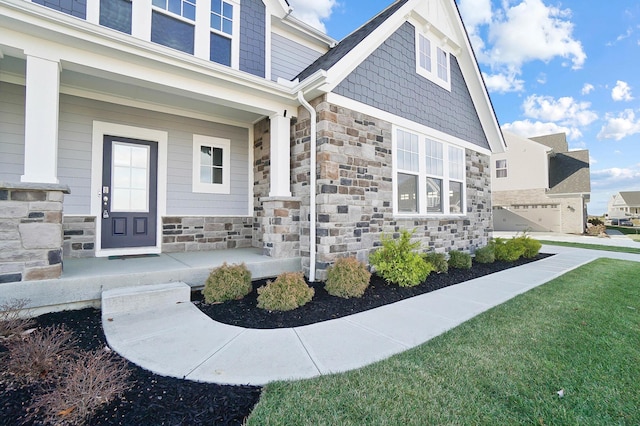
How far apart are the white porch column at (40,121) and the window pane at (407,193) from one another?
5.97 metres

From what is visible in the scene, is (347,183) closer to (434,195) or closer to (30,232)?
(434,195)

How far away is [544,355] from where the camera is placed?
2.73 metres

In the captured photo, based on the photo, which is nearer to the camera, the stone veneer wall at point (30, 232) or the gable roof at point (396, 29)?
the stone veneer wall at point (30, 232)

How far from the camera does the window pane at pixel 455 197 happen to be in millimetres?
8156

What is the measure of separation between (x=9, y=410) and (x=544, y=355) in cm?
415

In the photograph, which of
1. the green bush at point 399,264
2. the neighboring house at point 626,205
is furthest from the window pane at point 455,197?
the neighboring house at point 626,205

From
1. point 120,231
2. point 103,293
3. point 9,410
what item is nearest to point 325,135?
point 103,293

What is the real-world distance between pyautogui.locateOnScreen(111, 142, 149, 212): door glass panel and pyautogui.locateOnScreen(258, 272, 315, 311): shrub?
3661 millimetres

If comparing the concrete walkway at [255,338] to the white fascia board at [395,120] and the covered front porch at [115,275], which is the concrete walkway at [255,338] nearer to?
the covered front porch at [115,275]

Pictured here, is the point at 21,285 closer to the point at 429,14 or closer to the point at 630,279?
the point at 429,14

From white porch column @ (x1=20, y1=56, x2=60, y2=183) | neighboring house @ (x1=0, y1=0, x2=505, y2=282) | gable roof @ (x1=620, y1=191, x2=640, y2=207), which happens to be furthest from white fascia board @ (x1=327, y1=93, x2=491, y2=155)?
gable roof @ (x1=620, y1=191, x2=640, y2=207)

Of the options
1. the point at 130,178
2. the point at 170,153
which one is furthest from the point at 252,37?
the point at 130,178

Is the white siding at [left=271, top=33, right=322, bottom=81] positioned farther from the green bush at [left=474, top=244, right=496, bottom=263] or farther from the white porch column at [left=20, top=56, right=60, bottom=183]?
the green bush at [left=474, top=244, right=496, bottom=263]

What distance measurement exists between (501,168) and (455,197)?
1580 cm
